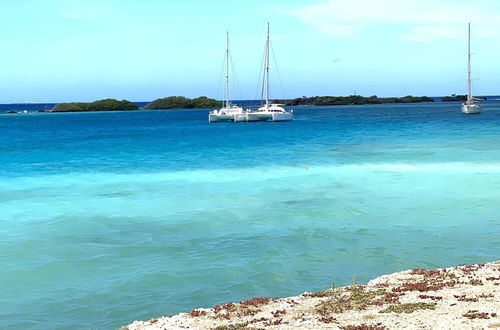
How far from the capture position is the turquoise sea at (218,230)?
51.0 ft

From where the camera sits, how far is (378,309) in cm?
1159

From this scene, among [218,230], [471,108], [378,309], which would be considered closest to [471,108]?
[471,108]

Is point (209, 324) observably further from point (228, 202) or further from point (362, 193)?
point (362, 193)

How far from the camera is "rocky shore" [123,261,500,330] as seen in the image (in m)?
10.6

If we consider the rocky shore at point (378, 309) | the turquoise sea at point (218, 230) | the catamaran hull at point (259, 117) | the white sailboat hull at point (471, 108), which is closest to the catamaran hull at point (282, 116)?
the catamaran hull at point (259, 117)

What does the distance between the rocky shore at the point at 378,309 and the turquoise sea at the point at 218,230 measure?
2.06m

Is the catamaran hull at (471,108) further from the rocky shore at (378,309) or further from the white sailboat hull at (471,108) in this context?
the rocky shore at (378,309)

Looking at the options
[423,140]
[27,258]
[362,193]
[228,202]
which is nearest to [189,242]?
[27,258]

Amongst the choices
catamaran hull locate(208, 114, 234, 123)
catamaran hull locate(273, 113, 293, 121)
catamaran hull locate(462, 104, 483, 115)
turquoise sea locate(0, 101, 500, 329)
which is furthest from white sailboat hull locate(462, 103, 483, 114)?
turquoise sea locate(0, 101, 500, 329)

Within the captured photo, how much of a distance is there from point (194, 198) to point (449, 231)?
1363 cm

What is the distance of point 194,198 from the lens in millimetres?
30797

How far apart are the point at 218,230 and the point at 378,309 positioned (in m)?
11.6

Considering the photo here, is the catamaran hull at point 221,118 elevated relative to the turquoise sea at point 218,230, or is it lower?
elevated

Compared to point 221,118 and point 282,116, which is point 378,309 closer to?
point 282,116
